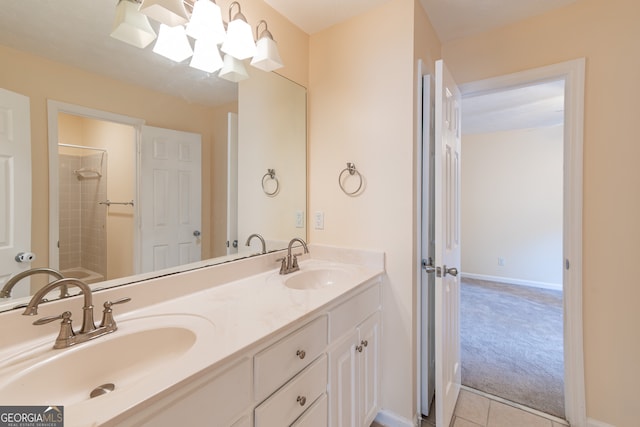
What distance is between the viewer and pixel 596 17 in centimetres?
153

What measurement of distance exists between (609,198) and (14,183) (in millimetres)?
2608

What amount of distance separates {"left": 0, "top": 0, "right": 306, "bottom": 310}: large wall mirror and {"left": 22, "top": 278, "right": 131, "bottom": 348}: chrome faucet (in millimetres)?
154

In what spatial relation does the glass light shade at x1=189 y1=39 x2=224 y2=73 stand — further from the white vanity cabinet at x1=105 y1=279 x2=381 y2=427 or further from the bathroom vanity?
the white vanity cabinet at x1=105 y1=279 x2=381 y2=427

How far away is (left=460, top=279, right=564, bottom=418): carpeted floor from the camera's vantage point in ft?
6.22

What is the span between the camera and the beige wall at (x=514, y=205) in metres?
4.10

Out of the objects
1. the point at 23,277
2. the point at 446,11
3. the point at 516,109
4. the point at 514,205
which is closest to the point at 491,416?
the point at 23,277

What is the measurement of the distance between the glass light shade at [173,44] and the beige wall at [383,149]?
2.79ft

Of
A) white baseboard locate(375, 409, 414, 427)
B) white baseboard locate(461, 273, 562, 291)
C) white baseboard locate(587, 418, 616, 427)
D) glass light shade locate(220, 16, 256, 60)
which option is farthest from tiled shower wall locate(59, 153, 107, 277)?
white baseboard locate(461, 273, 562, 291)

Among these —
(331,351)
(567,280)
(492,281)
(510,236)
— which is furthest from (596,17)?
(492,281)

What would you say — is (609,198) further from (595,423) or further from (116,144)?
(116,144)

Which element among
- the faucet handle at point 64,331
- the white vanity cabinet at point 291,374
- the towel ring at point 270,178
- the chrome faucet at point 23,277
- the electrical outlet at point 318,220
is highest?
the towel ring at point 270,178

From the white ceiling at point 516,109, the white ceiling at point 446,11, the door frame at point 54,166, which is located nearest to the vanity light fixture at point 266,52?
the white ceiling at point 446,11

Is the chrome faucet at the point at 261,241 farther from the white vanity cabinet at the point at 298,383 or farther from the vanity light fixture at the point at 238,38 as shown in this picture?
the vanity light fixture at the point at 238,38

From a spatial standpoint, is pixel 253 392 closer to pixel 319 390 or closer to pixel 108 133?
pixel 319 390
